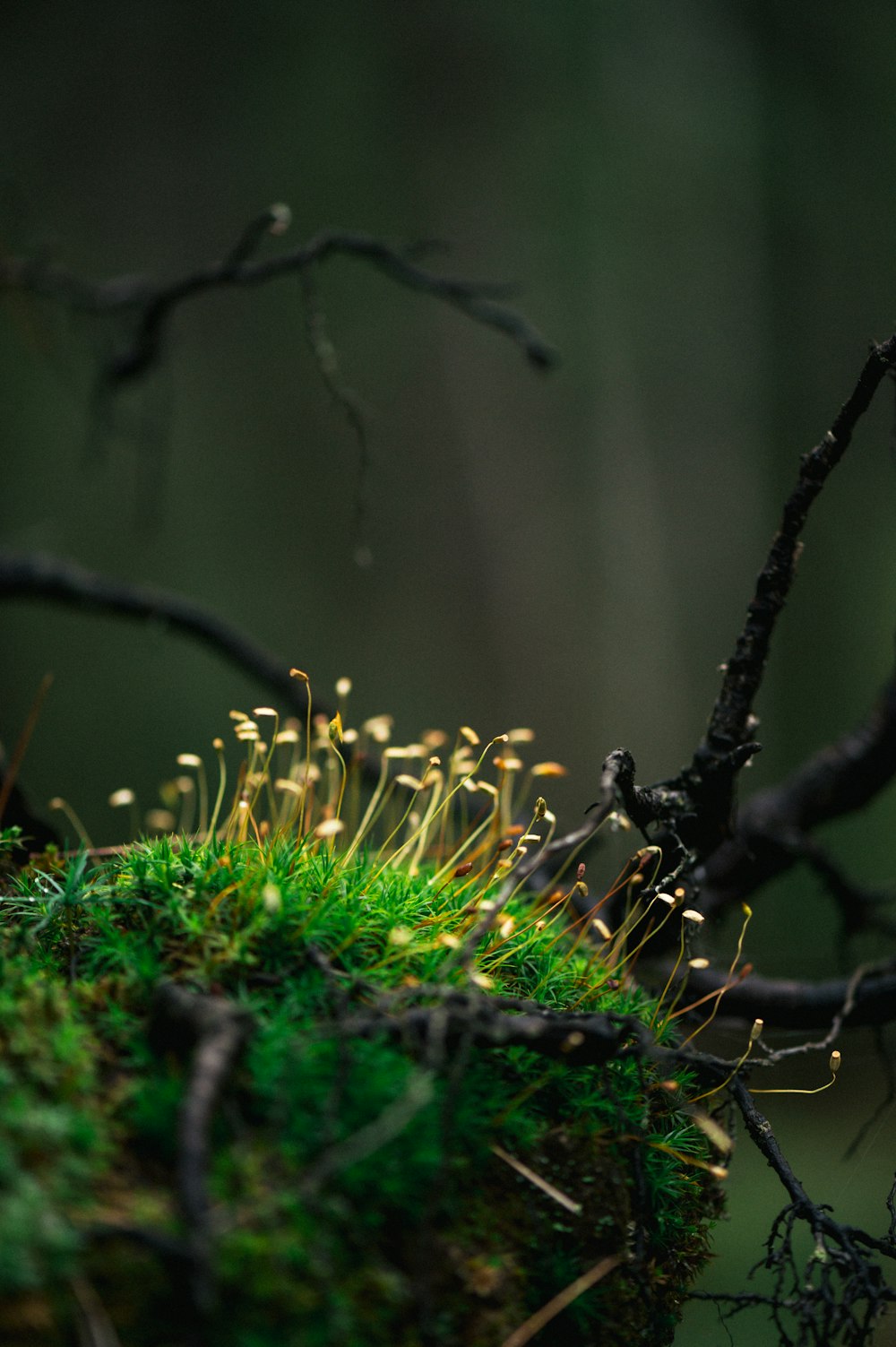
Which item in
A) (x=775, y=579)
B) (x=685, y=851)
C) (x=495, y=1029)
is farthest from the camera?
(x=775, y=579)

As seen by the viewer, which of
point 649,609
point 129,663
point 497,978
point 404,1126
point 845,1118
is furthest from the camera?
point 649,609

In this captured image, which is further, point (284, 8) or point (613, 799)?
point (284, 8)

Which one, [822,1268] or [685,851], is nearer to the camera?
[822,1268]

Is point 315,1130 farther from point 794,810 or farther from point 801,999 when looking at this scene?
point 794,810

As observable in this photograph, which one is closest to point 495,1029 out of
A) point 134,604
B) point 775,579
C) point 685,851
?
point 685,851

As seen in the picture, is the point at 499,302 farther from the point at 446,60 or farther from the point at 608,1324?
the point at 608,1324

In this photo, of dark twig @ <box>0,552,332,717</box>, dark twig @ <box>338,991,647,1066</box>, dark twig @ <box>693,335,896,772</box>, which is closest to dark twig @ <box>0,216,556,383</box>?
dark twig @ <box>0,552,332,717</box>

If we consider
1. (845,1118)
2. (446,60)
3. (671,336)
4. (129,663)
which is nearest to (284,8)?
(446,60)
